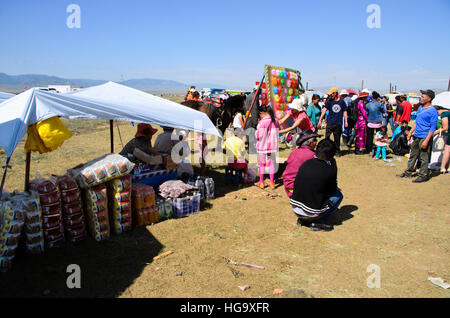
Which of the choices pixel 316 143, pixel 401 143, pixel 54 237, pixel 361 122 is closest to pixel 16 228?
pixel 54 237

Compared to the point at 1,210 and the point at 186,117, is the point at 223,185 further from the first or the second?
the point at 1,210

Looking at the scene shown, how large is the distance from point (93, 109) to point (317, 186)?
3.85 meters

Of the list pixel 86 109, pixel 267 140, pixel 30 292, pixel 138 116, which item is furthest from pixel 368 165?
pixel 30 292

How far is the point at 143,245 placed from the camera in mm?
4539

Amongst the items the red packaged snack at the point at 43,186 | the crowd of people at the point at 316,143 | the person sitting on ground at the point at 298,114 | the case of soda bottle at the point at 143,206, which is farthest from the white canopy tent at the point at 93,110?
the person sitting on ground at the point at 298,114

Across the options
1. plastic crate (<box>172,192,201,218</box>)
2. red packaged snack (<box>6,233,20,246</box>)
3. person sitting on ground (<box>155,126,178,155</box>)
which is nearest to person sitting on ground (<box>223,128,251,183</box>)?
person sitting on ground (<box>155,126,178,155</box>)

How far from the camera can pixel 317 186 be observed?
4.81 metres

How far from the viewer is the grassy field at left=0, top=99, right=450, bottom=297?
353 centimetres

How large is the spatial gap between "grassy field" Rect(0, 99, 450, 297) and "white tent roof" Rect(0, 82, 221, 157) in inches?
65.9

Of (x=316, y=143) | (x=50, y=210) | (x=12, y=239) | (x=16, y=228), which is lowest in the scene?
(x=12, y=239)

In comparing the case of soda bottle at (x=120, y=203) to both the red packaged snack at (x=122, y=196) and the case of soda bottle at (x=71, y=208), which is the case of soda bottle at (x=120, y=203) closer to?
the red packaged snack at (x=122, y=196)

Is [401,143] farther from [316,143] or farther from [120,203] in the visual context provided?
[120,203]

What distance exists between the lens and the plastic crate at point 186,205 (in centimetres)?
552

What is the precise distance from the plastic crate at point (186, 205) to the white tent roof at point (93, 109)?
1338 millimetres
